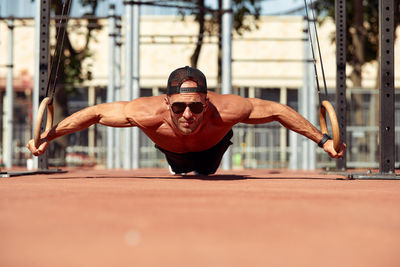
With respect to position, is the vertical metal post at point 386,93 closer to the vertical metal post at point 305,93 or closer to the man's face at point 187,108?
the man's face at point 187,108

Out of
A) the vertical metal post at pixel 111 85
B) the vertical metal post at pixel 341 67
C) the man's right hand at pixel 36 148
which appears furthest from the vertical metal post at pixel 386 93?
the vertical metal post at pixel 111 85

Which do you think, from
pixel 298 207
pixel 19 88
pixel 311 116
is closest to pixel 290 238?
pixel 298 207

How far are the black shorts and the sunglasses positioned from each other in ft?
3.31

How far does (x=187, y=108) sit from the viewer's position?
536cm

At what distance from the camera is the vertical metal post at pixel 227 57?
11047 millimetres

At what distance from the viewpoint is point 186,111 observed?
5.36 meters

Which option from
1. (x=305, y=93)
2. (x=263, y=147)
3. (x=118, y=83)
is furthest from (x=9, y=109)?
(x=305, y=93)

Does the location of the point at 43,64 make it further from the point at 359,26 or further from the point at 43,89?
the point at 359,26

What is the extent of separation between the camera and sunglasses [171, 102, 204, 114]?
211 inches

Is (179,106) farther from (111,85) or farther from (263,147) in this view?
(263,147)

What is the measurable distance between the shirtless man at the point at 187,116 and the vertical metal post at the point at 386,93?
1.18 m

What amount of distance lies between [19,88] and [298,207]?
1644 centimetres

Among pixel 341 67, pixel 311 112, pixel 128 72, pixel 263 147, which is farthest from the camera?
pixel 263 147

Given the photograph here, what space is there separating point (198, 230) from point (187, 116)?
3.07 meters
